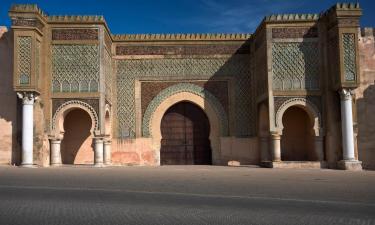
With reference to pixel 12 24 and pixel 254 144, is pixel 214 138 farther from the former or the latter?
pixel 12 24

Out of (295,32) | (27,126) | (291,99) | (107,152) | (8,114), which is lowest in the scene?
(107,152)

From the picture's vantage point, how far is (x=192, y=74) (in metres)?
14.6

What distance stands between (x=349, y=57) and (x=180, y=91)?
508 centimetres

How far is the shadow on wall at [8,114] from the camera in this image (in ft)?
41.6

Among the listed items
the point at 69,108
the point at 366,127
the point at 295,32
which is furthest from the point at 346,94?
the point at 69,108

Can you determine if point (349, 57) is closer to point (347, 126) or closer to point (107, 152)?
point (347, 126)

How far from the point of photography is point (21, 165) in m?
11.9

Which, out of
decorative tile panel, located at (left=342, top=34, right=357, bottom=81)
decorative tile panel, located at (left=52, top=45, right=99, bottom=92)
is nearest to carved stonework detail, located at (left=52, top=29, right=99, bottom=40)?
decorative tile panel, located at (left=52, top=45, right=99, bottom=92)

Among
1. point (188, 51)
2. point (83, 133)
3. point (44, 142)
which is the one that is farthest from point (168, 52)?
point (44, 142)

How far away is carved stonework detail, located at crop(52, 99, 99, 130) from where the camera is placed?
500 inches

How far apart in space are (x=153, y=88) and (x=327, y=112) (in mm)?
5254

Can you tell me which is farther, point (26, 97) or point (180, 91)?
point (180, 91)

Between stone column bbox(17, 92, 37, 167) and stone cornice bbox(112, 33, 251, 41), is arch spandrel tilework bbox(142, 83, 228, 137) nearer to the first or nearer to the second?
stone cornice bbox(112, 33, 251, 41)

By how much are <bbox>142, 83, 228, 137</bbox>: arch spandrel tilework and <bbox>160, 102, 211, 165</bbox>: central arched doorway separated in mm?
575
